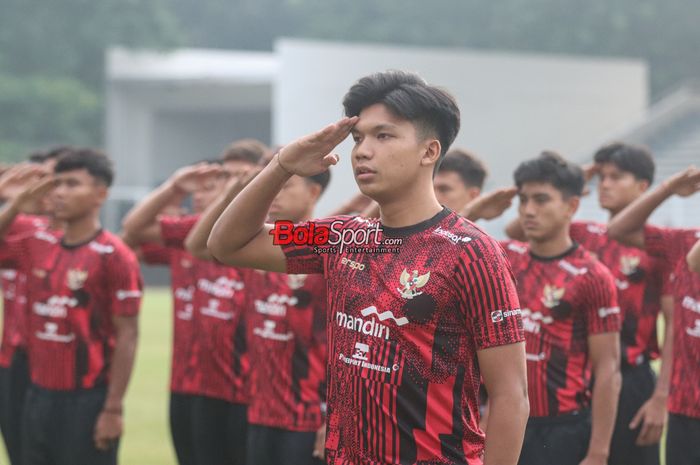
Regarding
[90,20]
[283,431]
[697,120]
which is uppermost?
[90,20]

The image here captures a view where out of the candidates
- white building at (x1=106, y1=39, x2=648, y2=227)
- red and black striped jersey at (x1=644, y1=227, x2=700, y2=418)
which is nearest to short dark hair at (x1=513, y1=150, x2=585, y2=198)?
Answer: red and black striped jersey at (x1=644, y1=227, x2=700, y2=418)

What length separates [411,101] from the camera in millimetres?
3672

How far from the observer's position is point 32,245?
278 inches

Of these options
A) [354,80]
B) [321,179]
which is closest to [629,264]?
[321,179]

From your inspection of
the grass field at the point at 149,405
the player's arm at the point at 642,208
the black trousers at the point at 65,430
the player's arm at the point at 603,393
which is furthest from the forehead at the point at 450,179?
the grass field at the point at 149,405

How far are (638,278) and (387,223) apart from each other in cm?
389

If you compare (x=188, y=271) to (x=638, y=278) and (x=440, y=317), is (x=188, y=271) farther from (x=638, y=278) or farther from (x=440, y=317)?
(x=440, y=317)

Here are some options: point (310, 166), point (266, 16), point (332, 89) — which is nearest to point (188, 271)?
point (310, 166)

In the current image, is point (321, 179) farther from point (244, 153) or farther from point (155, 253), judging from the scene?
point (155, 253)

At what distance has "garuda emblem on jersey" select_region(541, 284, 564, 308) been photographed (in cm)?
588

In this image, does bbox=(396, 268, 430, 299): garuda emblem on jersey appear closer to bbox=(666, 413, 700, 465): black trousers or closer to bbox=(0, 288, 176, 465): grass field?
bbox=(666, 413, 700, 465): black trousers

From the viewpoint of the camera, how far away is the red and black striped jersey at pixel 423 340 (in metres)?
3.60

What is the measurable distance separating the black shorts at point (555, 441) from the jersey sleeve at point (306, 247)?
2236mm

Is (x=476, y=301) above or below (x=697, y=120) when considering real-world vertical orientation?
below
